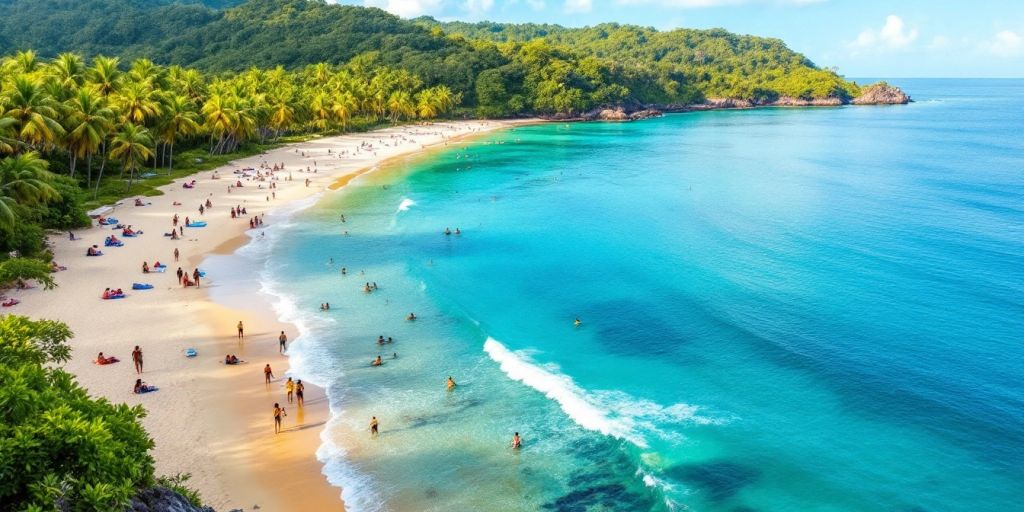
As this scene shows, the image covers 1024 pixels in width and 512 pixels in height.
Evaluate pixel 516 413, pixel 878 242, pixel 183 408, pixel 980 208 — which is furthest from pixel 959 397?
pixel 980 208

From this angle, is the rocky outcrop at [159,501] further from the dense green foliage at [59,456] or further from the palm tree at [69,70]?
the palm tree at [69,70]

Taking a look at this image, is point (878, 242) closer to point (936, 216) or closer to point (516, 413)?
point (936, 216)

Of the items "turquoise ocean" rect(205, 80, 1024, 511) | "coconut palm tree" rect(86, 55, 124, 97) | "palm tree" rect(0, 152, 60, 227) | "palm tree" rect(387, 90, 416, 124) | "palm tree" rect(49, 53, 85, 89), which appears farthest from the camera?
"palm tree" rect(387, 90, 416, 124)

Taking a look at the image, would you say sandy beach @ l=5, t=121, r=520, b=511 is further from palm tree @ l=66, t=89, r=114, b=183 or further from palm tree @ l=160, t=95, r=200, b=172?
palm tree @ l=160, t=95, r=200, b=172

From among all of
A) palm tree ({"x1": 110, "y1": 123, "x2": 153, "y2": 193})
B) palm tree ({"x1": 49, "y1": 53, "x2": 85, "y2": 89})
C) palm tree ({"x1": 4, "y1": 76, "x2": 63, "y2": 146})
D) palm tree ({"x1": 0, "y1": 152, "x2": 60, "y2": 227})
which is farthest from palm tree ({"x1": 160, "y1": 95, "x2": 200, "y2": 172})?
palm tree ({"x1": 0, "y1": 152, "x2": 60, "y2": 227})

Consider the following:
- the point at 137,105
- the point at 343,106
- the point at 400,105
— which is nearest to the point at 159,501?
the point at 137,105
